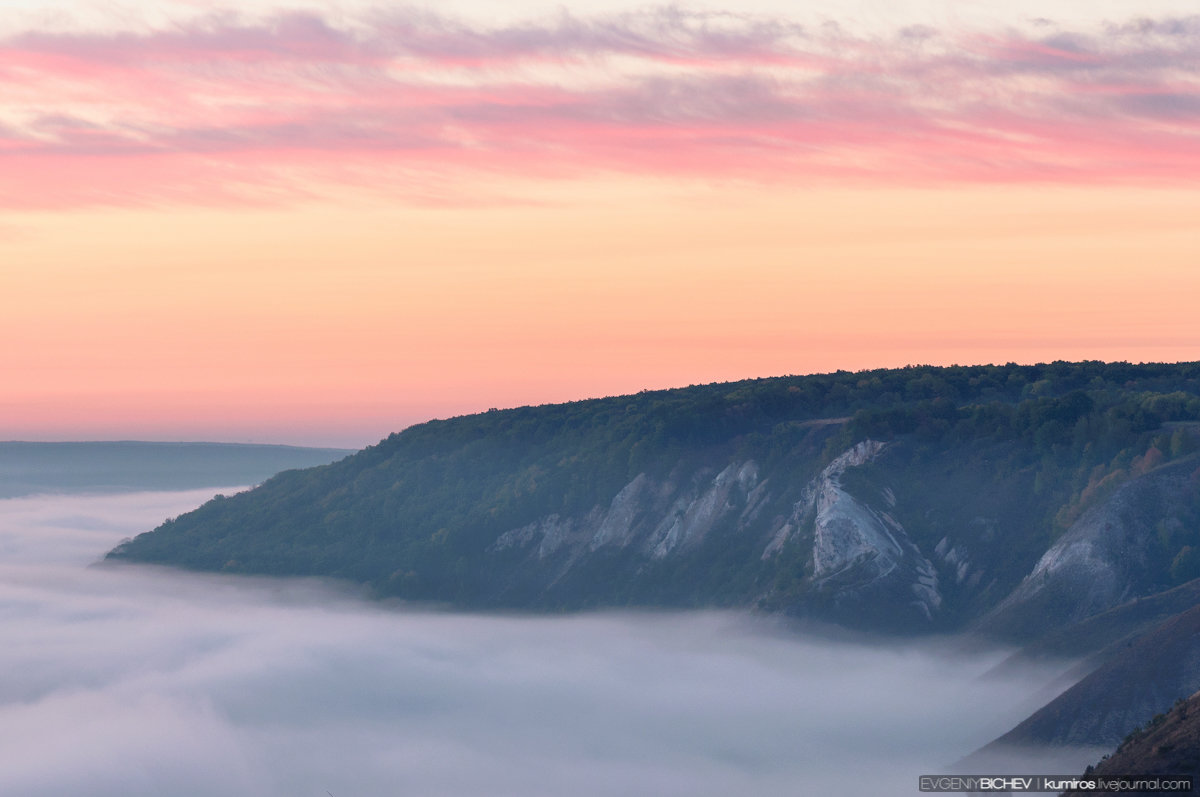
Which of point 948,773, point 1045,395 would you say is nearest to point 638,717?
point 948,773

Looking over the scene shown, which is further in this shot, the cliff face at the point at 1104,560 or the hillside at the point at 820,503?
the hillside at the point at 820,503

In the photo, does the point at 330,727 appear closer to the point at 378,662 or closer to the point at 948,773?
the point at 378,662

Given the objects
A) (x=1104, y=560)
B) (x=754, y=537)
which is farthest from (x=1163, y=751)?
(x=754, y=537)

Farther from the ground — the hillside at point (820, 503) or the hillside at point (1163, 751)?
the hillside at point (820, 503)

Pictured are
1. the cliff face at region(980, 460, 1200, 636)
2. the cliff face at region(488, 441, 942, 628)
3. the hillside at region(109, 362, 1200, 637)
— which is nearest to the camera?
the cliff face at region(980, 460, 1200, 636)

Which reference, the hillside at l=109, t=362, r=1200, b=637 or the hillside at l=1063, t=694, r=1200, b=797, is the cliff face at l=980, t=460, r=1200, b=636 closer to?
the hillside at l=109, t=362, r=1200, b=637

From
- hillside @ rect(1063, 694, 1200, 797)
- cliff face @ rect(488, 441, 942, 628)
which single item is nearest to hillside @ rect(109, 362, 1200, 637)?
cliff face @ rect(488, 441, 942, 628)

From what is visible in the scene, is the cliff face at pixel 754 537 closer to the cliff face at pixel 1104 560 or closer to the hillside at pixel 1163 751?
the cliff face at pixel 1104 560

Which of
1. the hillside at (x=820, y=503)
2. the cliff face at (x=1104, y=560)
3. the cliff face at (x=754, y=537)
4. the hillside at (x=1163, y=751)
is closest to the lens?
the hillside at (x=1163, y=751)

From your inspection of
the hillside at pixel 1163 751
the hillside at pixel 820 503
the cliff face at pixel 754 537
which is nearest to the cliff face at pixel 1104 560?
the hillside at pixel 820 503

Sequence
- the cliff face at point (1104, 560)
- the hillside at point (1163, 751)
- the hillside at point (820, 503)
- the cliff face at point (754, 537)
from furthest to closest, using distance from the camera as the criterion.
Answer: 1. the cliff face at point (754, 537)
2. the hillside at point (820, 503)
3. the cliff face at point (1104, 560)
4. the hillside at point (1163, 751)
